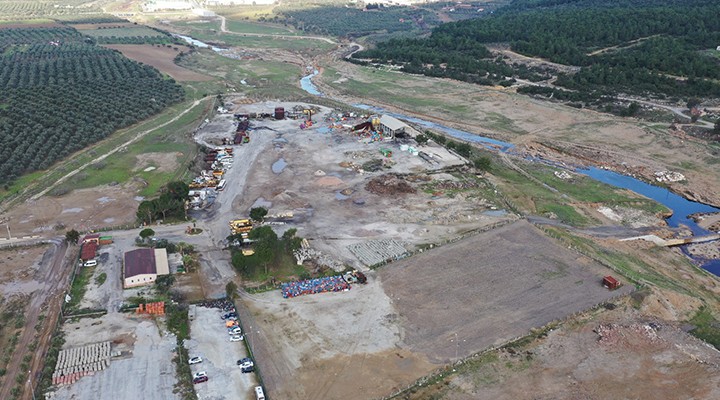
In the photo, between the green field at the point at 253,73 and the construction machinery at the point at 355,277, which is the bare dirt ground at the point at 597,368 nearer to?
the construction machinery at the point at 355,277

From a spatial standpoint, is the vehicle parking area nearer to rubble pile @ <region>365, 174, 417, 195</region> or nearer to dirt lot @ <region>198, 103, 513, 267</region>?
dirt lot @ <region>198, 103, 513, 267</region>

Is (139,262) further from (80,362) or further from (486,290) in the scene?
(486,290)

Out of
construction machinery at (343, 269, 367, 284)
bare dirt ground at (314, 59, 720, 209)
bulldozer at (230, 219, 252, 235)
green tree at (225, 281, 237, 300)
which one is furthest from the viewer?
bare dirt ground at (314, 59, 720, 209)

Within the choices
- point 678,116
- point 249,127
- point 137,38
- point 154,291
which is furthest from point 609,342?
point 137,38

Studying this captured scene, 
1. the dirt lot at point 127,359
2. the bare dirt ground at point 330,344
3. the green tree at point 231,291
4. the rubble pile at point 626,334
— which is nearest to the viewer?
the dirt lot at point 127,359

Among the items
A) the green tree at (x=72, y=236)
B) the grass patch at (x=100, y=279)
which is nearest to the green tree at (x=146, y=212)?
the green tree at (x=72, y=236)

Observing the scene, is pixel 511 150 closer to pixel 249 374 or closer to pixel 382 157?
pixel 382 157

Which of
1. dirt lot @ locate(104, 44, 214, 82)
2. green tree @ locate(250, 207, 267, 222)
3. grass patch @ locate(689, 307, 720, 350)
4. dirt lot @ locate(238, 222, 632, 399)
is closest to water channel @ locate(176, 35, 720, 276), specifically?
grass patch @ locate(689, 307, 720, 350)
